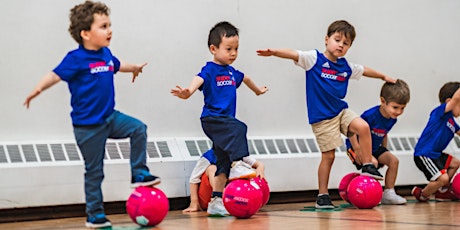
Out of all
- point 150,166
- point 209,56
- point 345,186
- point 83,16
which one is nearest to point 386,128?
point 345,186

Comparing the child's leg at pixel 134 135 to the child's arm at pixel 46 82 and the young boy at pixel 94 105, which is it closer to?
the young boy at pixel 94 105

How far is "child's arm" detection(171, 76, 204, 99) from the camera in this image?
3584 millimetres

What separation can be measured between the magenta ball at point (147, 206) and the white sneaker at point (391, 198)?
206 centimetres

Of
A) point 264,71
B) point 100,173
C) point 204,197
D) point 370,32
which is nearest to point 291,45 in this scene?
point 264,71

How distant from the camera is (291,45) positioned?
5.24m

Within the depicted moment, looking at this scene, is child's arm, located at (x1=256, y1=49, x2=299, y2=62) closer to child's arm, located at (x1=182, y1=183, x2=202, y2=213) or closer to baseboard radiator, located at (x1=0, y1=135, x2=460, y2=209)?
baseboard radiator, located at (x1=0, y1=135, x2=460, y2=209)

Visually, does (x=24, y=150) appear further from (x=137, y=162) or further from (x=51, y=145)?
(x=137, y=162)

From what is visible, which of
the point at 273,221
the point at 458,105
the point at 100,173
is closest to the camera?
the point at 100,173

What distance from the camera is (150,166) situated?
435cm

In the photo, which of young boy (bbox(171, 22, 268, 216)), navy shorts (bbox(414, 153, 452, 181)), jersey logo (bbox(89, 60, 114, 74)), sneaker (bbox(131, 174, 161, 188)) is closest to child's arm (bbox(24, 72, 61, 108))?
jersey logo (bbox(89, 60, 114, 74))

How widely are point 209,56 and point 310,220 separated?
1.82 m

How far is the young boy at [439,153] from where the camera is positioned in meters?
4.80

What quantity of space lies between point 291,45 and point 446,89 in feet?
4.02

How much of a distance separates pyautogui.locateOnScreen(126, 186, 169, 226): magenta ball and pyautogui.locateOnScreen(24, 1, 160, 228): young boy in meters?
0.05
